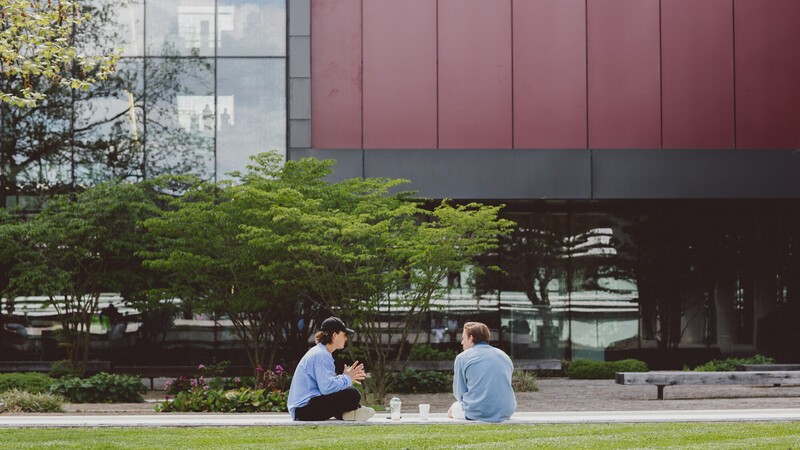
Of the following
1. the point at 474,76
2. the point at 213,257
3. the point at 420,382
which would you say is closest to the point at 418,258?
the point at 420,382

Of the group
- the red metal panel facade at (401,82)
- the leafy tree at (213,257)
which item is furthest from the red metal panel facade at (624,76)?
the leafy tree at (213,257)

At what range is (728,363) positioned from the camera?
2452 cm

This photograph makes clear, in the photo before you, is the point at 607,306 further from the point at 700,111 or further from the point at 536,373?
the point at 700,111

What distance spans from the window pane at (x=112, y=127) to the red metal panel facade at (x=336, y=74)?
4.44 metres

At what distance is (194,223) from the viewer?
19.3m

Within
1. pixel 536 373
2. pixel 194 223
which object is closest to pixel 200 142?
pixel 194 223

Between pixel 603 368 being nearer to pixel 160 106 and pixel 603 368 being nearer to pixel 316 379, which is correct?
pixel 160 106

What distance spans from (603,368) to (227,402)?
1258cm

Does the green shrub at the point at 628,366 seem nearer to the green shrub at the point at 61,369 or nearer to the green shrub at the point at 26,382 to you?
the green shrub at the point at 61,369

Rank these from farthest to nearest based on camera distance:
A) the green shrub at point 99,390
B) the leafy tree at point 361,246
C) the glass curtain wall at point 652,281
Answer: the glass curtain wall at point 652,281 < the green shrub at point 99,390 < the leafy tree at point 361,246

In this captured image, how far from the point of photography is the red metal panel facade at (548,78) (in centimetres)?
2558

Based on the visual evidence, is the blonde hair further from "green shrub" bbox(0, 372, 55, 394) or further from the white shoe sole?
"green shrub" bbox(0, 372, 55, 394)

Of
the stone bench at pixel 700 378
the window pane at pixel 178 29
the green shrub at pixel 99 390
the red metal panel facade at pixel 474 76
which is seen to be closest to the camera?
the stone bench at pixel 700 378

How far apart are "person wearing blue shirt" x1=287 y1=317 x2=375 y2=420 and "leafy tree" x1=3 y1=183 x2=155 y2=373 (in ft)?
36.4
